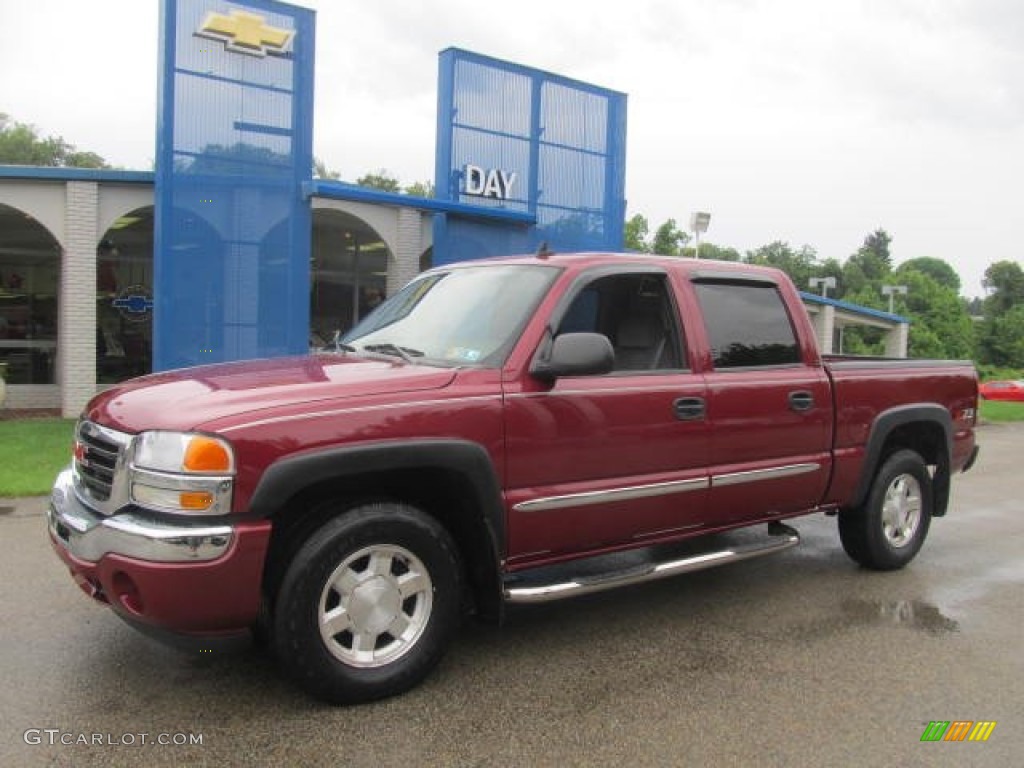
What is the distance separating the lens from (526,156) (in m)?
16.0

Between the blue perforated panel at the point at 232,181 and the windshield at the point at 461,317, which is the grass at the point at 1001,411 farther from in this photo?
the windshield at the point at 461,317

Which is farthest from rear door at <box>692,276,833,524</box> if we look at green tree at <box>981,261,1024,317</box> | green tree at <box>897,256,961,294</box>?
green tree at <box>897,256,961,294</box>

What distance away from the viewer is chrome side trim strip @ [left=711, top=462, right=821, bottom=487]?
4.65 m

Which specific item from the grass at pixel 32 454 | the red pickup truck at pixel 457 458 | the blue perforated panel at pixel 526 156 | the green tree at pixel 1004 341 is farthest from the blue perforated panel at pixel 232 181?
the green tree at pixel 1004 341

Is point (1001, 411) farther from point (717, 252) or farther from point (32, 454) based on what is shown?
point (717, 252)

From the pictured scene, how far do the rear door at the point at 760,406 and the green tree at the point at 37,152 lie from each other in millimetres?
63040

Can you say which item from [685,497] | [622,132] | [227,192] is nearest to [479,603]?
[685,497]

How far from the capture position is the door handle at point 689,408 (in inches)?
175

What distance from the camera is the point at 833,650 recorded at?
4371mm

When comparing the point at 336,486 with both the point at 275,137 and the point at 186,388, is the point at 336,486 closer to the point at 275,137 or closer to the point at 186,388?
the point at 186,388

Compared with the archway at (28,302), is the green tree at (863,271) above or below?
above

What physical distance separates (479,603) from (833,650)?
5.92 feet

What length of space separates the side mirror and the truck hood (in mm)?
419

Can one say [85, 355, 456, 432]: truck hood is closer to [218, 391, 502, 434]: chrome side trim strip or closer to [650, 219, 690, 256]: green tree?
[218, 391, 502, 434]: chrome side trim strip
